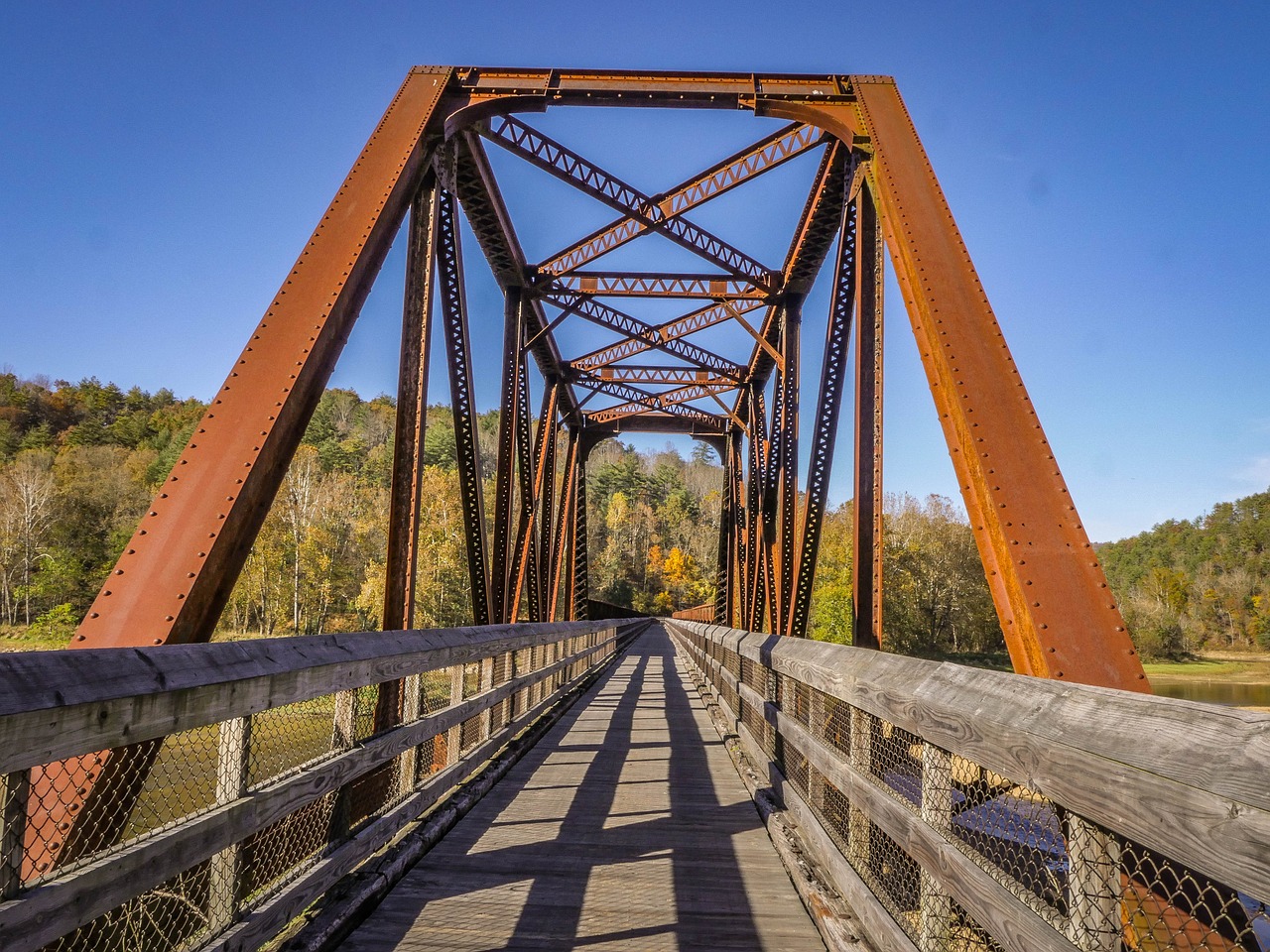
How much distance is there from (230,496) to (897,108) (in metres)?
6.19

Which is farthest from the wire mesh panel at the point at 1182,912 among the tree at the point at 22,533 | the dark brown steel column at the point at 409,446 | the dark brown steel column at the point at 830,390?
the tree at the point at 22,533

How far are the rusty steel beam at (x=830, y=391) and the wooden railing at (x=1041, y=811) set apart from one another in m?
4.26

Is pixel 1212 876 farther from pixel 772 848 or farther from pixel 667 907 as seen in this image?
pixel 772 848

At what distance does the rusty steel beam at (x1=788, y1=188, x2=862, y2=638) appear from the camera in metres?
7.32

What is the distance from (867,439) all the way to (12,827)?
5.93 m

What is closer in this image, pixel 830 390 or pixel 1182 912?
pixel 1182 912

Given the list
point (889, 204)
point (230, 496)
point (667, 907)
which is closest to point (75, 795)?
point (230, 496)

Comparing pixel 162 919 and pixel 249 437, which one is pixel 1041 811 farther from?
pixel 249 437

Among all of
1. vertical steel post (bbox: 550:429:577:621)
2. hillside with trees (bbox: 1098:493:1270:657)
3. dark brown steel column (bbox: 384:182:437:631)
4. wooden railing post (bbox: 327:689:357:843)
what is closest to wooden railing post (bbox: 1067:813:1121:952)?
wooden railing post (bbox: 327:689:357:843)

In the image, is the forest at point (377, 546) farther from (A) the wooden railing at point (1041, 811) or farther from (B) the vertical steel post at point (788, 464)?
(A) the wooden railing at point (1041, 811)

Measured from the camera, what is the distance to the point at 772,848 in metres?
3.83

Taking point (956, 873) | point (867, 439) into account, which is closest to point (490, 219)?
point (867, 439)

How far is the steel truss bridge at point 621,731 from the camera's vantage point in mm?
1443

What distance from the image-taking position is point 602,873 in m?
3.40
